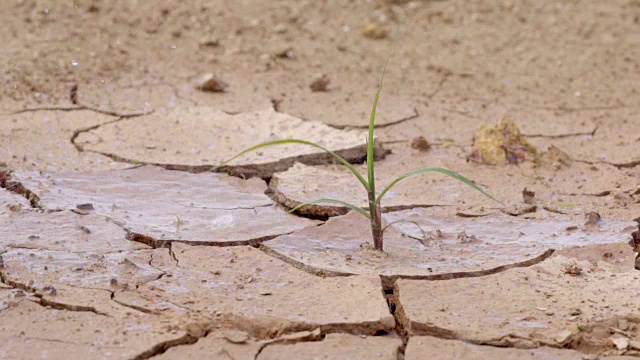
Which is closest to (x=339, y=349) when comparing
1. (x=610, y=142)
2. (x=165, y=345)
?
(x=165, y=345)

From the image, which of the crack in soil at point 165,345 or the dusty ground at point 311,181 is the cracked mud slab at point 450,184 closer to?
the dusty ground at point 311,181

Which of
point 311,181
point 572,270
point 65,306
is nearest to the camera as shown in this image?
point 65,306

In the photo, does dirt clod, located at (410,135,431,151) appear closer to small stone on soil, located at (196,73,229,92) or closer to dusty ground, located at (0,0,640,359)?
dusty ground, located at (0,0,640,359)

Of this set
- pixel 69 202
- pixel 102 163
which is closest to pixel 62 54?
pixel 102 163

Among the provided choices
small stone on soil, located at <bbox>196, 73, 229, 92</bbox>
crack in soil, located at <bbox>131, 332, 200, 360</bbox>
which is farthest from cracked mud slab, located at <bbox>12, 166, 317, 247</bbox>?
small stone on soil, located at <bbox>196, 73, 229, 92</bbox>

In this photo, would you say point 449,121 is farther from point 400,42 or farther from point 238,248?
point 238,248

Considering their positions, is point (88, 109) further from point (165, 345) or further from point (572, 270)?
point (572, 270)

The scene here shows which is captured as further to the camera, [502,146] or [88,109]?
[88,109]

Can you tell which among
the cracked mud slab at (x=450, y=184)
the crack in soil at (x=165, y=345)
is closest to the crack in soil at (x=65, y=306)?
the crack in soil at (x=165, y=345)
